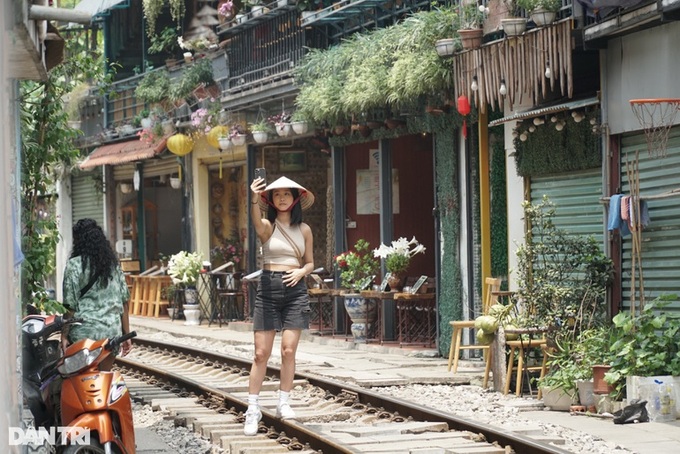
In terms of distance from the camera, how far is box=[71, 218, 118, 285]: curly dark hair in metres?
10.3

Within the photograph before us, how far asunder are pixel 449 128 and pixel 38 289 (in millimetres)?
8130

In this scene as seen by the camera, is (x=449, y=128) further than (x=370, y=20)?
No

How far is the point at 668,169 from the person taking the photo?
45.8ft

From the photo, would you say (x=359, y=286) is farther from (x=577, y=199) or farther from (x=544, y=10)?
(x=544, y=10)

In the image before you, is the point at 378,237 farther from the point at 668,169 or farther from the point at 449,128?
the point at 668,169

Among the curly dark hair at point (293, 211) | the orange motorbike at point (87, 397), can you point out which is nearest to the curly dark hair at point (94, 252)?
the orange motorbike at point (87, 397)

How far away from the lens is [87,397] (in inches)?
359

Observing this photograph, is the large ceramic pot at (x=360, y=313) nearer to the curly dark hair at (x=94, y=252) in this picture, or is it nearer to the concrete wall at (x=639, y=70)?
the concrete wall at (x=639, y=70)

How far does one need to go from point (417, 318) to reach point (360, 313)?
0.88m

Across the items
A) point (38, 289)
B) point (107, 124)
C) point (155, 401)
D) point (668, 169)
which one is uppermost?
point (107, 124)

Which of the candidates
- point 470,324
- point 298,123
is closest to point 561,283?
point 470,324

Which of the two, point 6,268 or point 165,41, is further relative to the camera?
point 165,41

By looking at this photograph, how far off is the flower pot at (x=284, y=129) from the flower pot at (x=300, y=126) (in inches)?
9.7

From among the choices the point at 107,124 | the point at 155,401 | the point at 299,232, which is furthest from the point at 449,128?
the point at 107,124
